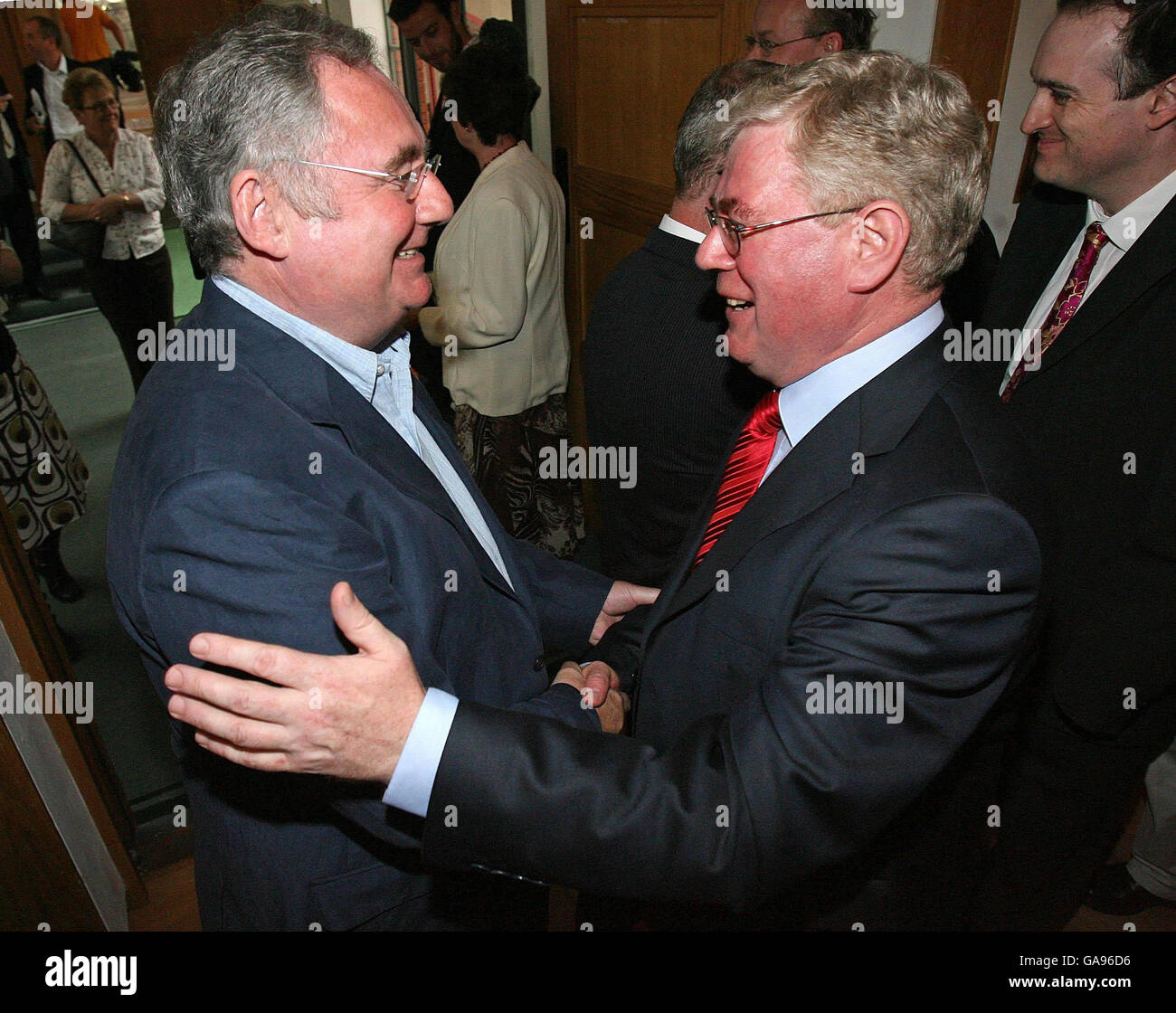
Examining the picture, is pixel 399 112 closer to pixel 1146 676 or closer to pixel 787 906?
pixel 787 906

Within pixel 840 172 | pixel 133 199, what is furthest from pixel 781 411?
pixel 133 199

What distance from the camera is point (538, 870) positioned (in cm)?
111

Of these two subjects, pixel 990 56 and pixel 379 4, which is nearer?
pixel 990 56

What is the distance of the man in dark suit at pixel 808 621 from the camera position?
105cm

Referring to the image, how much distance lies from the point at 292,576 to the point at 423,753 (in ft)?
0.93

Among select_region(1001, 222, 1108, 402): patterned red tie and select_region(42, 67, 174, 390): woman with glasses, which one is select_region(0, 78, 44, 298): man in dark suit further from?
select_region(1001, 222, 1108, 402): patterned red tie

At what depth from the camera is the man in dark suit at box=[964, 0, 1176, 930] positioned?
5.85 feet

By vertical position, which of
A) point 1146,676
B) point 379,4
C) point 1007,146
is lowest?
point 1146,676

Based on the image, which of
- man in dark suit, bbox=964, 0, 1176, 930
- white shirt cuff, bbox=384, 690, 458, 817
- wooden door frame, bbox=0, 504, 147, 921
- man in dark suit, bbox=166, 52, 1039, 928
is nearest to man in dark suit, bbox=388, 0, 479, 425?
wooden door frame, bbox=0, 504, 147, 921

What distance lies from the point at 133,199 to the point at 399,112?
360 cm

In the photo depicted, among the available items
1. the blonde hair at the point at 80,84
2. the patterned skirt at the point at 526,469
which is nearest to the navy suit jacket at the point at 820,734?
the patterned skirt at the point at 526,469

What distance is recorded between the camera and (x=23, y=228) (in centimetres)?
581

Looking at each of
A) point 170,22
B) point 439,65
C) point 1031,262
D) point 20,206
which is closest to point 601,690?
point 1031,262

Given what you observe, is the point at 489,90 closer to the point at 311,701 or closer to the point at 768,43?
the point at 768,43
